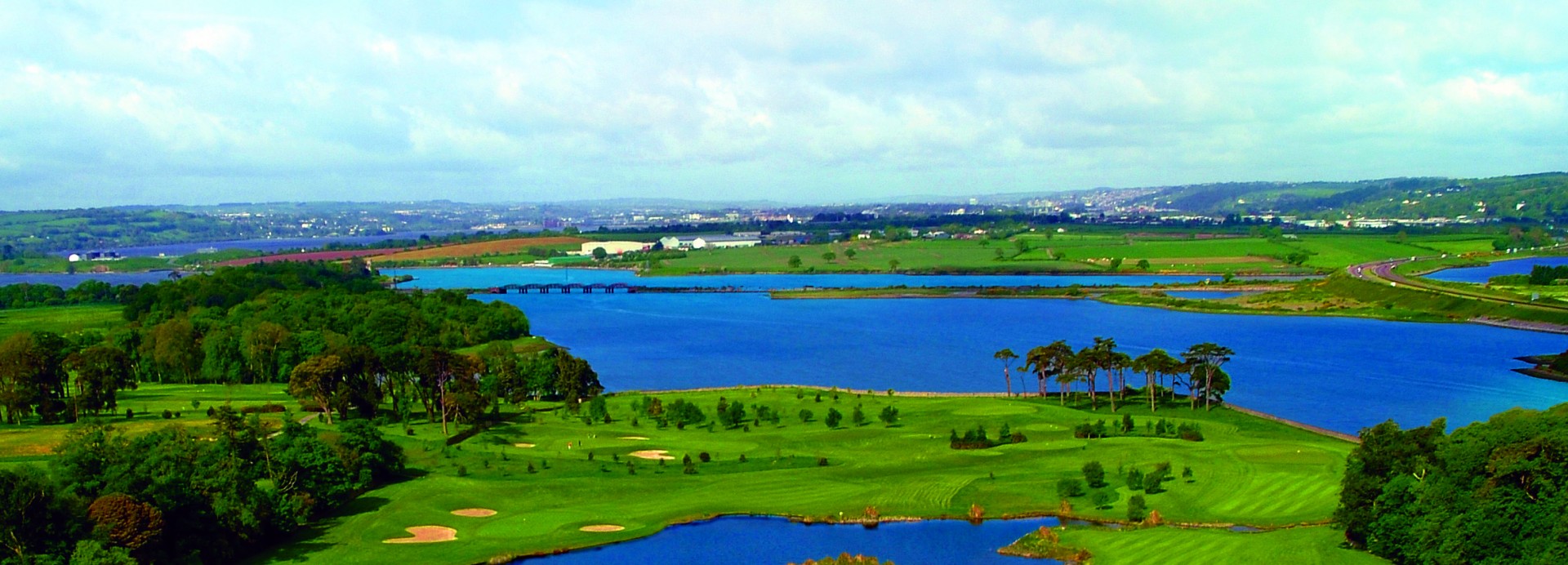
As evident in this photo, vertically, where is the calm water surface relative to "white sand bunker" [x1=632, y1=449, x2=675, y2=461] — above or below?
below

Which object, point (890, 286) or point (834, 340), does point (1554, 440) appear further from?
point (890, 286)

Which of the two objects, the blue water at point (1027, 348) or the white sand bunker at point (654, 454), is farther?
the blue water at point (1027, 348)

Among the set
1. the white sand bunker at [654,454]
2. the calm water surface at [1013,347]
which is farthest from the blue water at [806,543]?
the calm water surface at [1013,347]

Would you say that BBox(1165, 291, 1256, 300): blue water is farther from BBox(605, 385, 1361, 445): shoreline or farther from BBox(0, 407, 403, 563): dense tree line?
BBox(0, 407, 403, 563): dense tree line

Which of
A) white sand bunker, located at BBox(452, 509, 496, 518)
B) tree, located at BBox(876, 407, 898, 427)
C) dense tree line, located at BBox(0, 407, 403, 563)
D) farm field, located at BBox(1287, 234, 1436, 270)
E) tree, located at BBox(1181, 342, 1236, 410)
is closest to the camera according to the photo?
dense tree line, located at BBox(0, 407, 403, 563)

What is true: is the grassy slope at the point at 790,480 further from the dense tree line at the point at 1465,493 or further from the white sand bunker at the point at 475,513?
the dense tree line at the point at 1465,493

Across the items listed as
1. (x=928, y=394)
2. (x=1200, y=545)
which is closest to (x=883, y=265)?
(x=928, y=394)

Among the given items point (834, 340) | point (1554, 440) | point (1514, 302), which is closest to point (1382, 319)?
point (1514, 302)

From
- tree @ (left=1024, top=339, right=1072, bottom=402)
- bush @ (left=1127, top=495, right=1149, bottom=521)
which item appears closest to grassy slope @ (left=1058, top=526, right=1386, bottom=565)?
bush @ (left=1127, top=495, right=1149, bottom=521)
